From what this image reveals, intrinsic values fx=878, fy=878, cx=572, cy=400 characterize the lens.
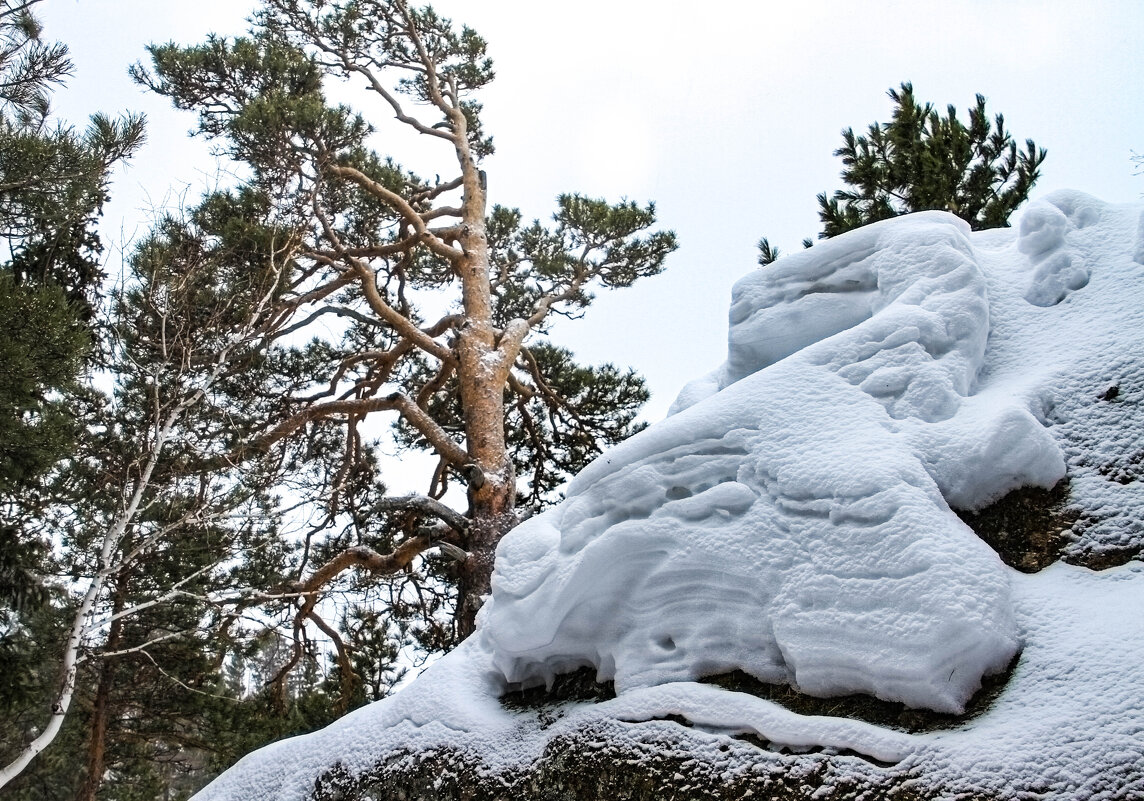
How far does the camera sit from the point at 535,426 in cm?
1031

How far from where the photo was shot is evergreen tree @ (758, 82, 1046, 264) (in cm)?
706

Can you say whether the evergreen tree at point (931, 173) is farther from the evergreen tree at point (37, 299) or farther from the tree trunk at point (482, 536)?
the evergreen tree at point (37, 299)

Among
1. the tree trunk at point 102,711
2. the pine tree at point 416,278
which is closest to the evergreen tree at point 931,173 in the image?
the pine tree at point 416,278

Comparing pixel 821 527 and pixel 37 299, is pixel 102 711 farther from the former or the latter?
pixel 821 527

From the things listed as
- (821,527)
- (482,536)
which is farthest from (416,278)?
(821,527)

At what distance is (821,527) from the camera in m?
2.47

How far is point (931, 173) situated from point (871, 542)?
558 cm

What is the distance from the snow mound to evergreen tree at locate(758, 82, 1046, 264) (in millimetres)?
4075

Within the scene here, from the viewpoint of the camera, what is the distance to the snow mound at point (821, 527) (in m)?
2.19

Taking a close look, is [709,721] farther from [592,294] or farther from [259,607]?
[592,294]

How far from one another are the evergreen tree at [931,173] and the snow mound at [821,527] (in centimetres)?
407

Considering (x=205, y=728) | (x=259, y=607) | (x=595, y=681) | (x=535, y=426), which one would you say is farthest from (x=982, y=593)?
(x=205, y=728)

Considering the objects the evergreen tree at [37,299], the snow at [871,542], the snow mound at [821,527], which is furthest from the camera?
the evergreen tree at [37,299]

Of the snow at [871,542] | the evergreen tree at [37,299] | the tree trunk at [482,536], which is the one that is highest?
the evergreen tree at [37,299]
